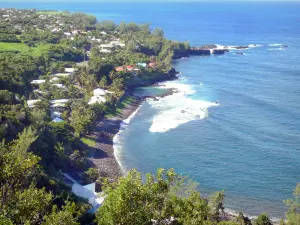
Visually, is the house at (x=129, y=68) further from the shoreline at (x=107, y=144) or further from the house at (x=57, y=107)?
the house at (x=57, y=107)

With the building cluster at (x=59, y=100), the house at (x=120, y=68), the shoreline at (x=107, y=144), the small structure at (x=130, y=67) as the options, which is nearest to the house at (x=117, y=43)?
the small structure at (x=130, y=67)

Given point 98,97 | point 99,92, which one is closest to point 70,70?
point 99,92

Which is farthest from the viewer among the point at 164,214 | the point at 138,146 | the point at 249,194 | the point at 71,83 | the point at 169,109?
the point at 71,83

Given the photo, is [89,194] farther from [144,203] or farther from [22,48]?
[22,48]

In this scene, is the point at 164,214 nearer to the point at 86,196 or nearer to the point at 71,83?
the point at 86,196

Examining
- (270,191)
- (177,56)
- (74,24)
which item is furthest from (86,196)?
(74,24)

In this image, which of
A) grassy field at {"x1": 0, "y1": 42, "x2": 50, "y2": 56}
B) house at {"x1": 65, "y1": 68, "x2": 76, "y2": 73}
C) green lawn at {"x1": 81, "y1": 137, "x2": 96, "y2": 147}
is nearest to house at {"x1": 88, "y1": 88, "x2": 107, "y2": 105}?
green lawn at {"x1": 81, "y1": 137, "x2": 96, "y2": 147}
